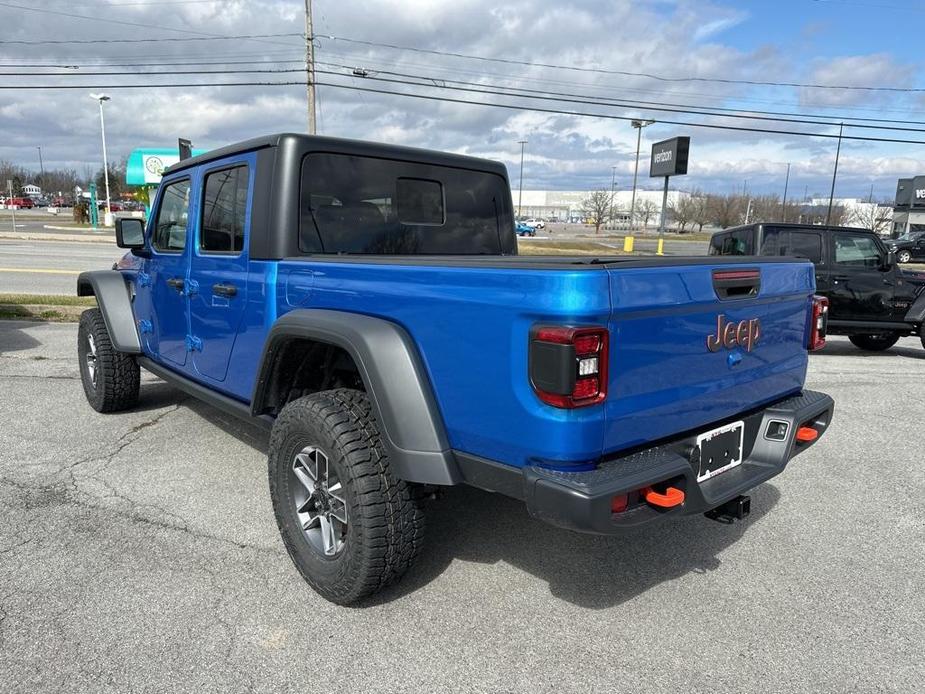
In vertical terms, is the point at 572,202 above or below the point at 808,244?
above

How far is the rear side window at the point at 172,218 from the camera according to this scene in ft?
13.4

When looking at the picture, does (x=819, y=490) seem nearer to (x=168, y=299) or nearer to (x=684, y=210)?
(x=168, y=299)

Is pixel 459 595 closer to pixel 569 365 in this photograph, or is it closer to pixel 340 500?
pixel 340 500

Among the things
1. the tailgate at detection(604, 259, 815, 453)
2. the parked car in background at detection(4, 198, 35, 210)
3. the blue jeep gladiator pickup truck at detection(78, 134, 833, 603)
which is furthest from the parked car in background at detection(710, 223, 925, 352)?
the parked car in background at detection(4, 198, 35, 210)

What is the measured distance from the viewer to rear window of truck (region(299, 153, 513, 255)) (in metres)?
3.33

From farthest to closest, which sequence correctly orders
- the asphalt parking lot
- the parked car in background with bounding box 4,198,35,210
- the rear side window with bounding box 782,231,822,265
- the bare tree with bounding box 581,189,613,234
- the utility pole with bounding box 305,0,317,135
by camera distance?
1. the parked car in background with bounding box 4,198,35,210
2. the bare tree with bounding box 581,189,613,234
3. the utility pole with bounding box 305,0,317,135
4. the rear side window with bounding box 782,231,822,265
5. the asphalt parking lot

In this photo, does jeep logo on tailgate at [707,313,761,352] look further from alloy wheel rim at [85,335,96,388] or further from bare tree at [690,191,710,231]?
bare tree at [690,191,710,231]

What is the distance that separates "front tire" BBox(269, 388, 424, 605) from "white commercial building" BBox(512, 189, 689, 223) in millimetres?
104283

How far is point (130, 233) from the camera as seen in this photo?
450 cm

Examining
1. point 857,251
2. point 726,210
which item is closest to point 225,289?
point 857,251

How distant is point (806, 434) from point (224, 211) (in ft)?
10.2

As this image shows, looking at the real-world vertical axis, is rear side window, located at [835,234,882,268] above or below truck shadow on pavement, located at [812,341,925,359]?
above

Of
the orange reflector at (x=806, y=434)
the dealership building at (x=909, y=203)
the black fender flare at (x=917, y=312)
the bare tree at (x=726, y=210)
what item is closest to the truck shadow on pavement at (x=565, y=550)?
the orange reflector at (x=806, y=434)

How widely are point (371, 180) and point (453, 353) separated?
1.66 metres
